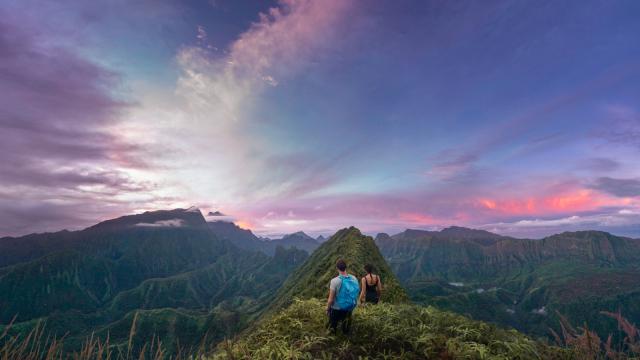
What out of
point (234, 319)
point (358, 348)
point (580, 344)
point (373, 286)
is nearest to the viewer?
point (580, 344)

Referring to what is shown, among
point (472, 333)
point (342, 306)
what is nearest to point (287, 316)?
point (342, 306)

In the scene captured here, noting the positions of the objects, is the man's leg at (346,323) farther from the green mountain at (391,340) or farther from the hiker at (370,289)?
the hiker at (370,289)

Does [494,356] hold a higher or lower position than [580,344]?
lower

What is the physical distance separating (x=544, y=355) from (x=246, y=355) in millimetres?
9068

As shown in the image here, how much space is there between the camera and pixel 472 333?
11.2 meters

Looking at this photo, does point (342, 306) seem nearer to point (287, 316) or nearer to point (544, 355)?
point (287, 316)

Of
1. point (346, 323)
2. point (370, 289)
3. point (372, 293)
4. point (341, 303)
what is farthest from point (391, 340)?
point (370, 289)

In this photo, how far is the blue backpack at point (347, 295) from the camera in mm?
11203

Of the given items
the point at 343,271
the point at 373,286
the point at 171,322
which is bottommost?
the point at 171,322

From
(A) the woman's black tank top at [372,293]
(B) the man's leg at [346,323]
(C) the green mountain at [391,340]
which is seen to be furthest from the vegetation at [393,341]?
(A) the woman's black tank top at [372,293]

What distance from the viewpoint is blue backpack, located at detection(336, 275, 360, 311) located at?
11203 mm

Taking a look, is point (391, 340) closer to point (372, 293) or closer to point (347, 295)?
point (347, 295)

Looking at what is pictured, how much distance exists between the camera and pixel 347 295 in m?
11.2

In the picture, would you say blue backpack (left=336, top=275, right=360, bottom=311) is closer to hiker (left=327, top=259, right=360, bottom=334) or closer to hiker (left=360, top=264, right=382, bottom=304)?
hiker (left=327, top=259, right=360, bottom=334)
